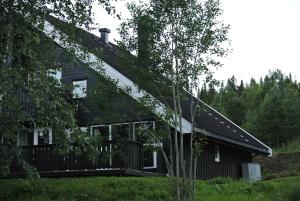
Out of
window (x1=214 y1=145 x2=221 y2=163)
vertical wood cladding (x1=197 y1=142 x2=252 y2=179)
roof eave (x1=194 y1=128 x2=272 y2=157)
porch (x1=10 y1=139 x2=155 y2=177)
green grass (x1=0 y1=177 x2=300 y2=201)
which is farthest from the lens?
window (x1=214 y1=145 x2=221 y2=163)

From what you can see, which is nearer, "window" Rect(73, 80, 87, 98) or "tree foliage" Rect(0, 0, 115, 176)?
"tree foliage" Rect(0, 0, 115, 176)

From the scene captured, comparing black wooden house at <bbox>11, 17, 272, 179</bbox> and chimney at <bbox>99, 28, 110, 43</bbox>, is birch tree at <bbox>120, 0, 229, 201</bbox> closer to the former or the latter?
black wooden house at <bbox>11, 17, 272, 179</bbox>

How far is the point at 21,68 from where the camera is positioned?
38.0ft

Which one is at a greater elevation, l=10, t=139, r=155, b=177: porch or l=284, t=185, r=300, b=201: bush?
l=10, t=139, r=155, b=177: porch

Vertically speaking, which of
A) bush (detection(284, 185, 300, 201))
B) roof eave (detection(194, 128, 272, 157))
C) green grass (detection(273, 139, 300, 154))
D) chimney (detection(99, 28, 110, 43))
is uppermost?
chimney (detection(99, 28, 110, 43))

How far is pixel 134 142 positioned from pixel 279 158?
23.1m

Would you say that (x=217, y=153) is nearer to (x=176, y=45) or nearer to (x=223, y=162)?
(x=223, y=162)

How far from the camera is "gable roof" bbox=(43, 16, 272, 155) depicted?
1340cm

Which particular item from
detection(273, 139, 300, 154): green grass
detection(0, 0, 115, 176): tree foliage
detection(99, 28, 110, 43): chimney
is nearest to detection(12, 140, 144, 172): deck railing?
detection(0, 0, 115, 176): tree foliage

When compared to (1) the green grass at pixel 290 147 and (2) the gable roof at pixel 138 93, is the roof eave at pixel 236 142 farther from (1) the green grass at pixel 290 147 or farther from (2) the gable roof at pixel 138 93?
(1) the green grass at pixel 290 147

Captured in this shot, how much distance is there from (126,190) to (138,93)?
3.45 metres

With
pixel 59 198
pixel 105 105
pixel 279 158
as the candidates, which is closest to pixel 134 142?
pixel 59 198

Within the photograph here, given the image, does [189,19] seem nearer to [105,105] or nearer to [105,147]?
[105,105]

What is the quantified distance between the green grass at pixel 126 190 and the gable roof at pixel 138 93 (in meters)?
2.20
